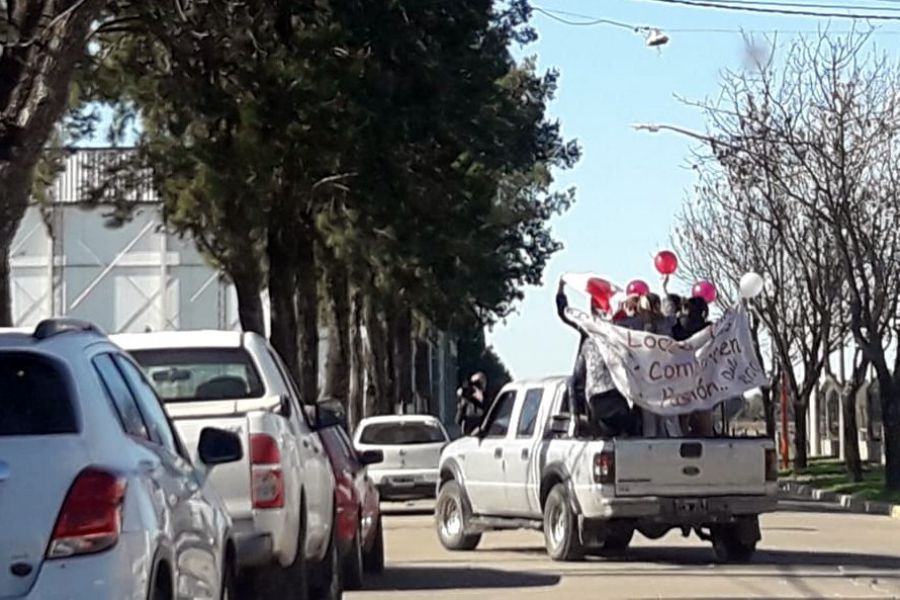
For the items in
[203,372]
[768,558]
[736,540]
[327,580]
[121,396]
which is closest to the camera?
[121,396]

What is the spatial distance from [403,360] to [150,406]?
149 feet

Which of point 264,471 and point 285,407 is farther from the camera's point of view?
point 285,407

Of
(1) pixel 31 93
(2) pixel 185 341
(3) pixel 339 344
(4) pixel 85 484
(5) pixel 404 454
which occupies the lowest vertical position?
(4) pixel 85 484

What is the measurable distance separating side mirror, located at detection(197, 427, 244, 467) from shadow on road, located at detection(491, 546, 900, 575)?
28.8 ft

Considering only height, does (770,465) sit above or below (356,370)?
below

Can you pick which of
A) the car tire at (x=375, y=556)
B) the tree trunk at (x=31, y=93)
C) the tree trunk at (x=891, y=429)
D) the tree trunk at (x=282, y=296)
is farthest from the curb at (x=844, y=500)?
the tree trunk at (x=31, y=93)

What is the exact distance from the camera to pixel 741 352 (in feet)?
64.8

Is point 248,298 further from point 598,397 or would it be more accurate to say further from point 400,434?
point 598,397

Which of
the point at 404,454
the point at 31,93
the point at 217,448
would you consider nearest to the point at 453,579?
the point at 31,93

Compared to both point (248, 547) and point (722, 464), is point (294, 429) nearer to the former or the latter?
point (248, 547)

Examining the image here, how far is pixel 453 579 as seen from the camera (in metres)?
17.5

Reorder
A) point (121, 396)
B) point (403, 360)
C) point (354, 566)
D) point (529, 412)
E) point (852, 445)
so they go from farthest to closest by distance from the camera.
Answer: point (403, 360)
point (852, 445)
point (529, 412)
point (354, 566)
point (121, 396)

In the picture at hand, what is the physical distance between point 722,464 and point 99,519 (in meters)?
12.3

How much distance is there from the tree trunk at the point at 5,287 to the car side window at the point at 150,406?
25.0ft
